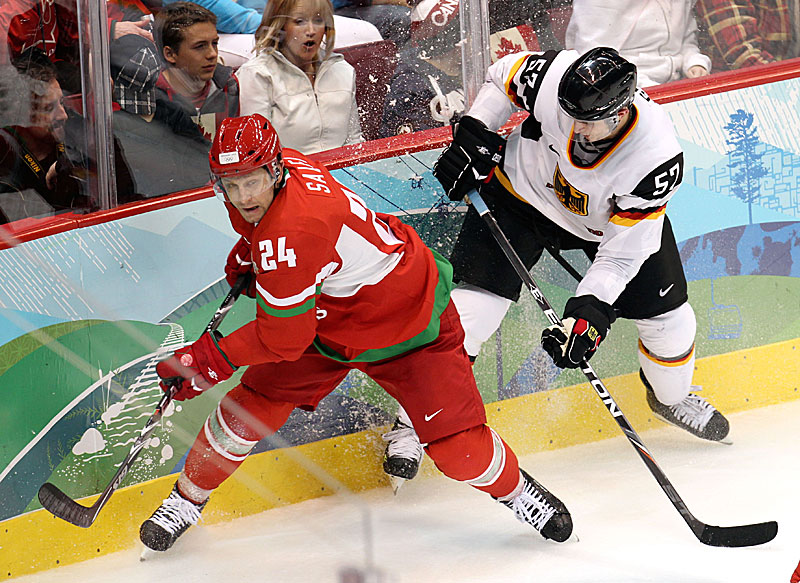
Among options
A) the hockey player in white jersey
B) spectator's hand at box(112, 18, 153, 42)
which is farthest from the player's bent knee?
spectator's hand at box(112, 18, 153, 42)

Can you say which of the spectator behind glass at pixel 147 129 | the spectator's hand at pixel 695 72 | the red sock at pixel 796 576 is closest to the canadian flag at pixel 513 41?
the spectator's hand at pixel 695 72

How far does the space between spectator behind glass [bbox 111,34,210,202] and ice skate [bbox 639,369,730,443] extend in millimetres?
1480

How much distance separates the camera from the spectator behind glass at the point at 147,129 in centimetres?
248

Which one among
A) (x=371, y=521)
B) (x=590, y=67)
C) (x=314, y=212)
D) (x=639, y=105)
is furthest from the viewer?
(x=371, y=521)

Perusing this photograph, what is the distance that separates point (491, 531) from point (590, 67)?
1.19 m

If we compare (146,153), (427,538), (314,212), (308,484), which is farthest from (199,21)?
(427,538)

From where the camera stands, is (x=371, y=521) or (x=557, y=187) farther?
(x=371, y=521)

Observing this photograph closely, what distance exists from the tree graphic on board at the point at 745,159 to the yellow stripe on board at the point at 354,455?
20.2 inches

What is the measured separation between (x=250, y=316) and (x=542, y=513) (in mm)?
917

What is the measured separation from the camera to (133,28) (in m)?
2.47

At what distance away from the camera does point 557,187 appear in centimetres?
243

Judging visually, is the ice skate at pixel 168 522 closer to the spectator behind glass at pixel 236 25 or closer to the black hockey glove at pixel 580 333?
the black hockey glove at pixel 580 333

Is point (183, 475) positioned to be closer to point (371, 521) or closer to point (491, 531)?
point (371, 521)

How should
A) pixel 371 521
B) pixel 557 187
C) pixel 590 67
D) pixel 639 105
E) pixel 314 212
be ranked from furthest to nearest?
pixel 371 521 < pixel 557 187 < pixel 639 105 < pixel 590 67 < pixel 314 212
